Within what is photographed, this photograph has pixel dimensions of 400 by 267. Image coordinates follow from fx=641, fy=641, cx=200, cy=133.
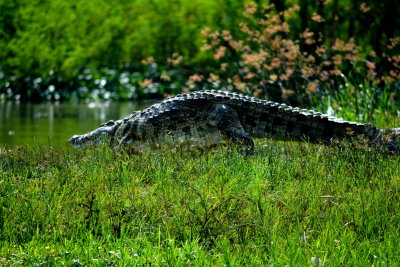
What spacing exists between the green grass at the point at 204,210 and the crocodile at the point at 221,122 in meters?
0.90

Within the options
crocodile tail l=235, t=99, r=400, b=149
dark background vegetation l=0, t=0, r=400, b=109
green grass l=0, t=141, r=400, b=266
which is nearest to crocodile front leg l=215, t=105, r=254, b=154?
crocodile tail l=235, t=99, r=400, b=149

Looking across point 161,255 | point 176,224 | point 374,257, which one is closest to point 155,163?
point 176,224

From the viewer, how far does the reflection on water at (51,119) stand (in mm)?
11141

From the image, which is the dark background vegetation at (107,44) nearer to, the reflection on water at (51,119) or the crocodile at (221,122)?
the reflection on water at (51,119)

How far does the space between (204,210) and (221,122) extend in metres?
2.66

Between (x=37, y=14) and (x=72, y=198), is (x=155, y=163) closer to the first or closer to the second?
(x=72, y=198)

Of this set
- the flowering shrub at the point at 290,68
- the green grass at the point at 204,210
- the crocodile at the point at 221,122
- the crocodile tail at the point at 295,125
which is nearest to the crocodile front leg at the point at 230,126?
the crocodile at the point at 221,122

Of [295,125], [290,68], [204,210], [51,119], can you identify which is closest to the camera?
[204,210]

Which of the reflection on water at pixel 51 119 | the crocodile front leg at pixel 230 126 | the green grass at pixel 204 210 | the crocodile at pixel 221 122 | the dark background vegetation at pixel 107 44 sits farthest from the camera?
the dark background vegetation at pixel 107 44

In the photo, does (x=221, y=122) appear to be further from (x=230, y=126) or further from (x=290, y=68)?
(x=290, y=68)

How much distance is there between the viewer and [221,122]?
24.4 ft

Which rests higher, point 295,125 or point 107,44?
point 295,125

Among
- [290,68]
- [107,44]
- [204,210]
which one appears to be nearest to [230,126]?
[204,210]

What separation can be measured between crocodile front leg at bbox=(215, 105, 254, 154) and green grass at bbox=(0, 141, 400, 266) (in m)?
0.71
